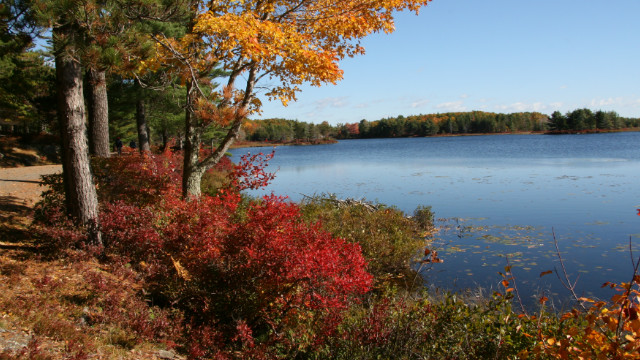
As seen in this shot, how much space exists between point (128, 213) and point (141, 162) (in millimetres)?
2001

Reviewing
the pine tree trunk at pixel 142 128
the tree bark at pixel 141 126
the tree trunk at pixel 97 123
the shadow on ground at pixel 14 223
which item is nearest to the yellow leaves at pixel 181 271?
the shadow on ground at pixel 14 223

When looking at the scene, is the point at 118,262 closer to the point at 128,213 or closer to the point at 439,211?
the point at 128,213

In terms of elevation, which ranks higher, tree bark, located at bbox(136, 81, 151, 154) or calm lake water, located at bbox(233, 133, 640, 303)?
tree bark, located at bbox(136, 81, 151, 154)

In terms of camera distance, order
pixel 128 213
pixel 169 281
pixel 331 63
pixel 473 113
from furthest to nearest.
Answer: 1. pixel 473 113
2. pixel 331 63
3. pixel 128 213
4. pixel 169 281

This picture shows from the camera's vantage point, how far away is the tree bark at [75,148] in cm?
641

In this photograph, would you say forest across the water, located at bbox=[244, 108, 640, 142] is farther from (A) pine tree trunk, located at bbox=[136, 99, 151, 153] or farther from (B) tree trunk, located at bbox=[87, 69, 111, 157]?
(B) tree trunk, located at bbox=[87, 69, 111, 157]

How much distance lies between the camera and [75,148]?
6.45 meters

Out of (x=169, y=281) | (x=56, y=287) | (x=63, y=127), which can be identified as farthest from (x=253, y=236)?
(x=63, y=127)

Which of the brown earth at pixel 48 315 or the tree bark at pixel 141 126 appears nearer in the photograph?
the brown earth at pixel 48 315

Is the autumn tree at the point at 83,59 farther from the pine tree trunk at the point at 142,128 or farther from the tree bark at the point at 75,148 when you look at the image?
the pine tree trunk at the point at 142,128

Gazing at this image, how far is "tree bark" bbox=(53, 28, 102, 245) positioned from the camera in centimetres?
641

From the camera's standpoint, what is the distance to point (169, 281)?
563 centimetres

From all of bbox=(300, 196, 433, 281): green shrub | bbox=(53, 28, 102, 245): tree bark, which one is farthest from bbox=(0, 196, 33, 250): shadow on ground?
bbox=(300, 196, 433, 281): green shrub

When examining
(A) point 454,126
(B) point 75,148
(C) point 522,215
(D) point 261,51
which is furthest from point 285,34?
(A) point 454,126
